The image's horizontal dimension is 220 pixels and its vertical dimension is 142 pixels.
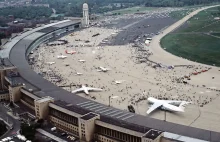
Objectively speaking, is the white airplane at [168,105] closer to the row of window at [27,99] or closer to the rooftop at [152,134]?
the rooftop at [152,134]

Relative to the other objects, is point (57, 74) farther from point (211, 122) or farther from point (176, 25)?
point (176, 25)

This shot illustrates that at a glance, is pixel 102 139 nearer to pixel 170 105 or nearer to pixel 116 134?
pixel 116 134

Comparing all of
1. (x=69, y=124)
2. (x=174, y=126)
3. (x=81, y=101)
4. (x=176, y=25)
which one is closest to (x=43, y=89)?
(x=81, y=101)

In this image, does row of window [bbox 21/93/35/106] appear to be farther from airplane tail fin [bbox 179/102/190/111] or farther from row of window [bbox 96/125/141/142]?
airplane tail fin [bbox 179/102/190/111]

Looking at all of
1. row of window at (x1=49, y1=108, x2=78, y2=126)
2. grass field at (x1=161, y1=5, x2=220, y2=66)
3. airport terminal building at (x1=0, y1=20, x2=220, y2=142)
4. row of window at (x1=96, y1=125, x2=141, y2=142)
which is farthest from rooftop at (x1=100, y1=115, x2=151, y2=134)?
grass field at (x1=161, y1=5, x2=220, y2=66)

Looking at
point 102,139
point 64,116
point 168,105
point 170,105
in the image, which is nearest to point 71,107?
point 64,116

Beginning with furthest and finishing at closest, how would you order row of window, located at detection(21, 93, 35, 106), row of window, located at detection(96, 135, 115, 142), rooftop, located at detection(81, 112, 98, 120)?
row of window, located at detection(21, 93, 35, 106)
rooftop, located at detection(81, 112, 98, 120)
row of window, located at detection(96, 135, 115, 142)
